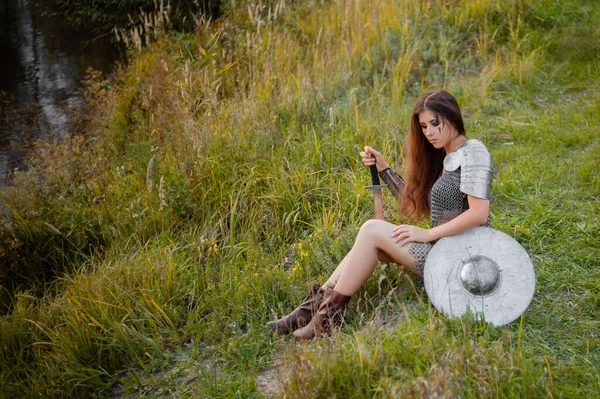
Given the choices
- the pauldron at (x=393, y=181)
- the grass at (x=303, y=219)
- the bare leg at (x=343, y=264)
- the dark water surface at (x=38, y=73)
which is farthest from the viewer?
the dark water surface at (x=38, y=73)

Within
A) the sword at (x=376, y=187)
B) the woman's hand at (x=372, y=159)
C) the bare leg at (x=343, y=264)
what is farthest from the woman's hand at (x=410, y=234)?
the woman's hand at (x=372, y=159)

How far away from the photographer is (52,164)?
608cm

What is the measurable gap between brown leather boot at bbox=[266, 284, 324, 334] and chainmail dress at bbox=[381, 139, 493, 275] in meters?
0.57

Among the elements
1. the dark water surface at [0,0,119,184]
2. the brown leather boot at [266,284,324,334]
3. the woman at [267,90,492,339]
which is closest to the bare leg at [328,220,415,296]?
the woman at [267,90,492,339]

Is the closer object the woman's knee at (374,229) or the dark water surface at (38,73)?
the woman's knee at (374,229)

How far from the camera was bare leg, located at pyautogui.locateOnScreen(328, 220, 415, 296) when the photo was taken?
331 centimetres

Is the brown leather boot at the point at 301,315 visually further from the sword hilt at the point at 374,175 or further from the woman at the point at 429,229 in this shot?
the sword hilt at the point at 374,175

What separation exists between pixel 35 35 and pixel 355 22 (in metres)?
8.63

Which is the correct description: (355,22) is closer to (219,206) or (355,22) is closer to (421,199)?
(219,206)

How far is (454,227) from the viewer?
315 cm


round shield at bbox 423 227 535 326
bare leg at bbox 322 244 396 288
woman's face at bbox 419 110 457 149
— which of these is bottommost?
bare leg at bbox 322 244 396 288

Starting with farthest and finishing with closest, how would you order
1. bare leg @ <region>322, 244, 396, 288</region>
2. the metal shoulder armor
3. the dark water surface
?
the dark water surface < bare leg @ <region>322, 244, 396, 288</region> < the metal shoulder armor

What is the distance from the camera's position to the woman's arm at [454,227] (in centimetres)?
310

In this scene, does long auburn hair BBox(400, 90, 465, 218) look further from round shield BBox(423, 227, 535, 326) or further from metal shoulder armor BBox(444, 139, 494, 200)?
round shield BBox(423, 227, 535, 326)
